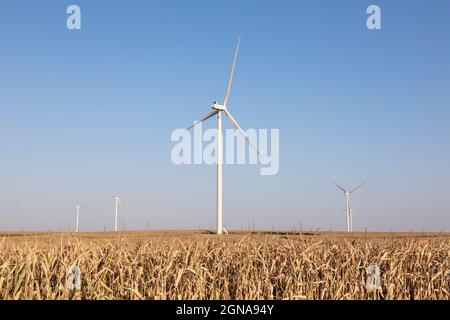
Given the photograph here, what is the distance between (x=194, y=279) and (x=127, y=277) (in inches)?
77.6

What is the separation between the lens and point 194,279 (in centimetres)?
1134

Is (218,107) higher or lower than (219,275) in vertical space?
higher

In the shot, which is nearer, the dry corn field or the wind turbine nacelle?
the dry corn field

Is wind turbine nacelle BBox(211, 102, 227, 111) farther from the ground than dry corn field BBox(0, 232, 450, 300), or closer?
farther from the ground

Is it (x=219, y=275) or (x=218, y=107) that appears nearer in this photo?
(x=219, y=275)

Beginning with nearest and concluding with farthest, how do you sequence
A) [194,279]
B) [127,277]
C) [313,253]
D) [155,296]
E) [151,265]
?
[155,296] < [194,279] < [127,277] < [151,265] < [313,253]

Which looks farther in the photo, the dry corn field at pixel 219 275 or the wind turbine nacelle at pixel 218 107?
the wind turbine nacelle at pixel 218 107

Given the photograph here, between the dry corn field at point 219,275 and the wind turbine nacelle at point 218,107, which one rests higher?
the wind turbine nacelle at point 218,107
